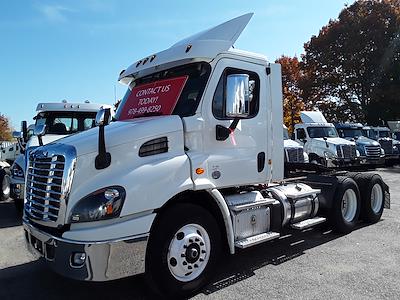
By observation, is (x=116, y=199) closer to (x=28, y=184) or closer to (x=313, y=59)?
(x=28, y=184)

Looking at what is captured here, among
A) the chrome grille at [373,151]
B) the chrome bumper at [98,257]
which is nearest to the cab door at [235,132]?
the chrome bumper at [98,257]

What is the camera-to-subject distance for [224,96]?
5000mm

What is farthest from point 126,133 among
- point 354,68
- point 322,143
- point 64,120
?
point 354,68

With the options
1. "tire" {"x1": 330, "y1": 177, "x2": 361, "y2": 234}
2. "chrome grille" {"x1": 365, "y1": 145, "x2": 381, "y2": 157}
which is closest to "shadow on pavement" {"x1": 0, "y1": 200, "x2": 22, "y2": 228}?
"tire" {"x1": 330, "y1": 177, "x2": 361, "y2": 234}

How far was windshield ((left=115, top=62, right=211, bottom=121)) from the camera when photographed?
4.88 metres

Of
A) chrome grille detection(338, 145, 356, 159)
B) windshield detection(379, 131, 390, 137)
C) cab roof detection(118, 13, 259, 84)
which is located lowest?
chrome grille detection(338, 145, 356, 159)

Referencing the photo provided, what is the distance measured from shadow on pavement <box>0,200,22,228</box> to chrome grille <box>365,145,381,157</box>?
17.2 meters

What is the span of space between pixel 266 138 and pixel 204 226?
5.72ft

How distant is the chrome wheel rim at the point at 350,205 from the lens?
7466 millimetres

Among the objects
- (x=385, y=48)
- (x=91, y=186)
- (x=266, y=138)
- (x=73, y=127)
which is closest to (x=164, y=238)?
(x=91, y=186)

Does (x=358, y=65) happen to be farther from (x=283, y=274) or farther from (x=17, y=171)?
(x=283, y=274)

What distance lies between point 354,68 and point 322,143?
57.6ft

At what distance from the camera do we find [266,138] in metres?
5.71

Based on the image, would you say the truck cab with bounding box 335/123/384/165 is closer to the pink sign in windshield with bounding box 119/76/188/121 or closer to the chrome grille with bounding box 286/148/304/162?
the chrome grille with bounding box 286/148/304/162
